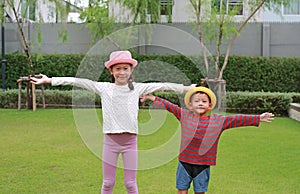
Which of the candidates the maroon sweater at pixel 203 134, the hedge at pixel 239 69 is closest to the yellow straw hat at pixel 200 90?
the maroon sweater at pixel 203 134

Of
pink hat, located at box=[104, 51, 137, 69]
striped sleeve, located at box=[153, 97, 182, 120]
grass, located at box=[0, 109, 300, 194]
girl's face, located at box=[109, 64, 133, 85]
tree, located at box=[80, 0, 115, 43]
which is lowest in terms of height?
grass, located at box=[0, 109, 300, 194]

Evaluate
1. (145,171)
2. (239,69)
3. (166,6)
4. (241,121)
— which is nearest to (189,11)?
(166,6)

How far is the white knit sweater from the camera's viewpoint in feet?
12.5

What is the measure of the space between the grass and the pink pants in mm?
945

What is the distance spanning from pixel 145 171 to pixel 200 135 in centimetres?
207

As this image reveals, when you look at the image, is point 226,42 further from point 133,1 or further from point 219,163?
point 219,163

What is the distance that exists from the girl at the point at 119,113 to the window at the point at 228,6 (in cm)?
990

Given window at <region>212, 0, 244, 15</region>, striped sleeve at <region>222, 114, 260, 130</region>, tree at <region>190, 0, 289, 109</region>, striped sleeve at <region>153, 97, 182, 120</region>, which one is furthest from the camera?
window at <region>212, 0, 244, 15</region>

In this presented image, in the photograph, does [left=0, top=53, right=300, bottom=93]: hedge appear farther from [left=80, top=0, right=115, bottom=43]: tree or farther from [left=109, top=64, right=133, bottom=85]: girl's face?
[left=109, top=64, right=133, bottom=85]: girl's face

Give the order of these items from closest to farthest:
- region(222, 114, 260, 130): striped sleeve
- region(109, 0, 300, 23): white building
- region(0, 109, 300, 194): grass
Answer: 1. region(222, 114, 260, 130): striped sleeve
2. region(0, 109, 300, 194): grass
3. region(109, 0, 300, 23): white building

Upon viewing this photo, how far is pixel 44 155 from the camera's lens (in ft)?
22.0

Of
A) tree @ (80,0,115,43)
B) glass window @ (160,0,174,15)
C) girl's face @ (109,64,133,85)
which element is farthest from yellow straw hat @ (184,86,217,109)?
glass window @ (160,0,174,15)

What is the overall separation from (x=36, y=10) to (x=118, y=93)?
32.1 feet

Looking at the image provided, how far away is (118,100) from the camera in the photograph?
3.86m
